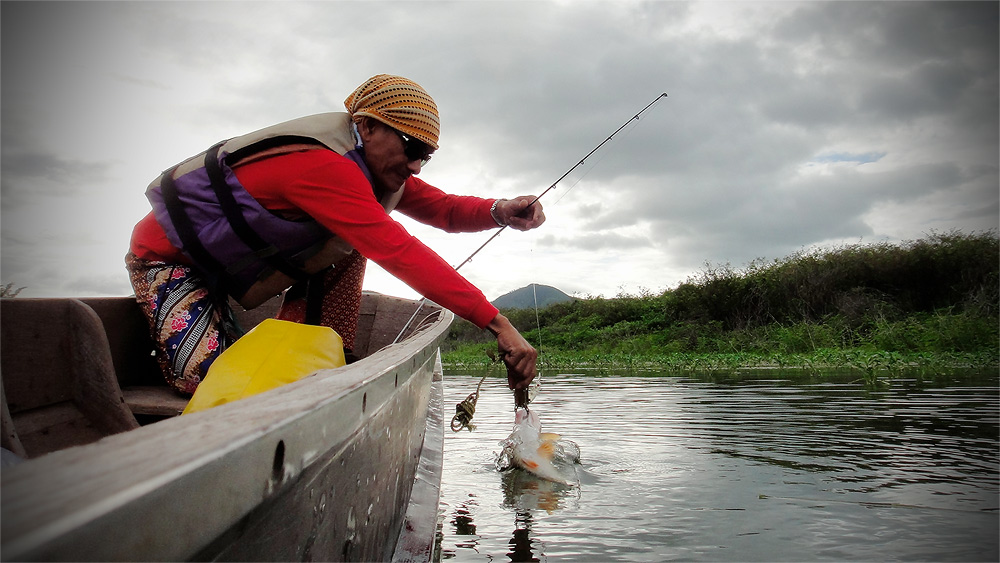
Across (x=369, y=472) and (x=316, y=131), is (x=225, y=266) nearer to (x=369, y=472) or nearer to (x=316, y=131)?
(x=316, y=131)

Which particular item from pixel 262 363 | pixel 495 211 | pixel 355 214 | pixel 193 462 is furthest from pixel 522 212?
pixel 193 462

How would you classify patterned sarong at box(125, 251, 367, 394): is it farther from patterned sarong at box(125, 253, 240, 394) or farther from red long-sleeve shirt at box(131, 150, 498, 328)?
red long-sleeve shirt at box(131, 150, 498, 328)

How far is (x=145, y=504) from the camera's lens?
0.46 metres

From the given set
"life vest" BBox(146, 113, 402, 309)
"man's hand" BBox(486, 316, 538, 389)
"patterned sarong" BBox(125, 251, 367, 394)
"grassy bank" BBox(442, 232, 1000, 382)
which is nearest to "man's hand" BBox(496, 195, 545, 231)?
"life vest" BBox(146, 113, 402, 309)

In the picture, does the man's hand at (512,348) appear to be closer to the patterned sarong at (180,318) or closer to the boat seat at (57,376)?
the patterned sarong at (180,318)

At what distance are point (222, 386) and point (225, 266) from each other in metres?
0.92

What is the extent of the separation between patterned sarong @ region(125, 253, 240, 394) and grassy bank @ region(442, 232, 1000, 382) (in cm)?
905

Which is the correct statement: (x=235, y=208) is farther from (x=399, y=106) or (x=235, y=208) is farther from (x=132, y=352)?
(x=132, y=352)

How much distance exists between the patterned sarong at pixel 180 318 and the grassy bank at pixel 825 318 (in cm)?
905

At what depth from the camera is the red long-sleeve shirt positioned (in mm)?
1886

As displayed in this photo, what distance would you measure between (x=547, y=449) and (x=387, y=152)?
6.07 ft

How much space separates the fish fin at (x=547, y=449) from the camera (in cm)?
342

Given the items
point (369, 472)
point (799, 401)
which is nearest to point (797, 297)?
point (799, 401)

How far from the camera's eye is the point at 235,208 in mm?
2080
